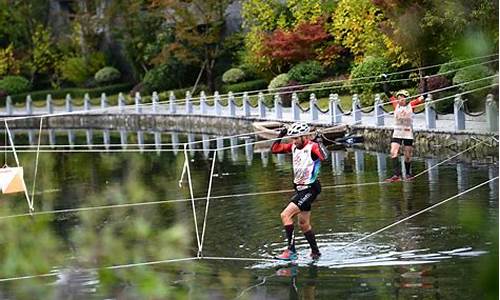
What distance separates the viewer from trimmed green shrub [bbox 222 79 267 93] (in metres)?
42.9

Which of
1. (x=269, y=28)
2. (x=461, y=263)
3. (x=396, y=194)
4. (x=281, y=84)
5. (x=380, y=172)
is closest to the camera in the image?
(x=461, y=263)

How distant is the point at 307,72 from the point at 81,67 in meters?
20.2

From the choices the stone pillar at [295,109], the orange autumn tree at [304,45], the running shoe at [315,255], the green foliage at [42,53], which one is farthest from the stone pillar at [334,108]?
the green foliage at [42,53]

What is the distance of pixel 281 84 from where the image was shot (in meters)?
37.7

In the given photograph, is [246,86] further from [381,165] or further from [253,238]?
[253,238]

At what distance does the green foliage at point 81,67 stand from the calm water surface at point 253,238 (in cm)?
2969

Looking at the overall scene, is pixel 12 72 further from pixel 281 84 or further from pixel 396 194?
pixel 396 194

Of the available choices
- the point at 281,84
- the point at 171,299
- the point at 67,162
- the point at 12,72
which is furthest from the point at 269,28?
the point at 171,299

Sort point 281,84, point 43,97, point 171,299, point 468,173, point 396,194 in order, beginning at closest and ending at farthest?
point 171,299 → point 396,194 → point 468,173 → point 281,84 → point 43,97

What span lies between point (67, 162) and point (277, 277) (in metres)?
19.3

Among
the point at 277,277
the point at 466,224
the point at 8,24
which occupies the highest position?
the point at 8,24

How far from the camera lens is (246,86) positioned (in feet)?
143

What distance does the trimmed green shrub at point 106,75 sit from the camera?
5312 centimetres

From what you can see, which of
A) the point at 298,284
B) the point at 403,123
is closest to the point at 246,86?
the point at 403,123
